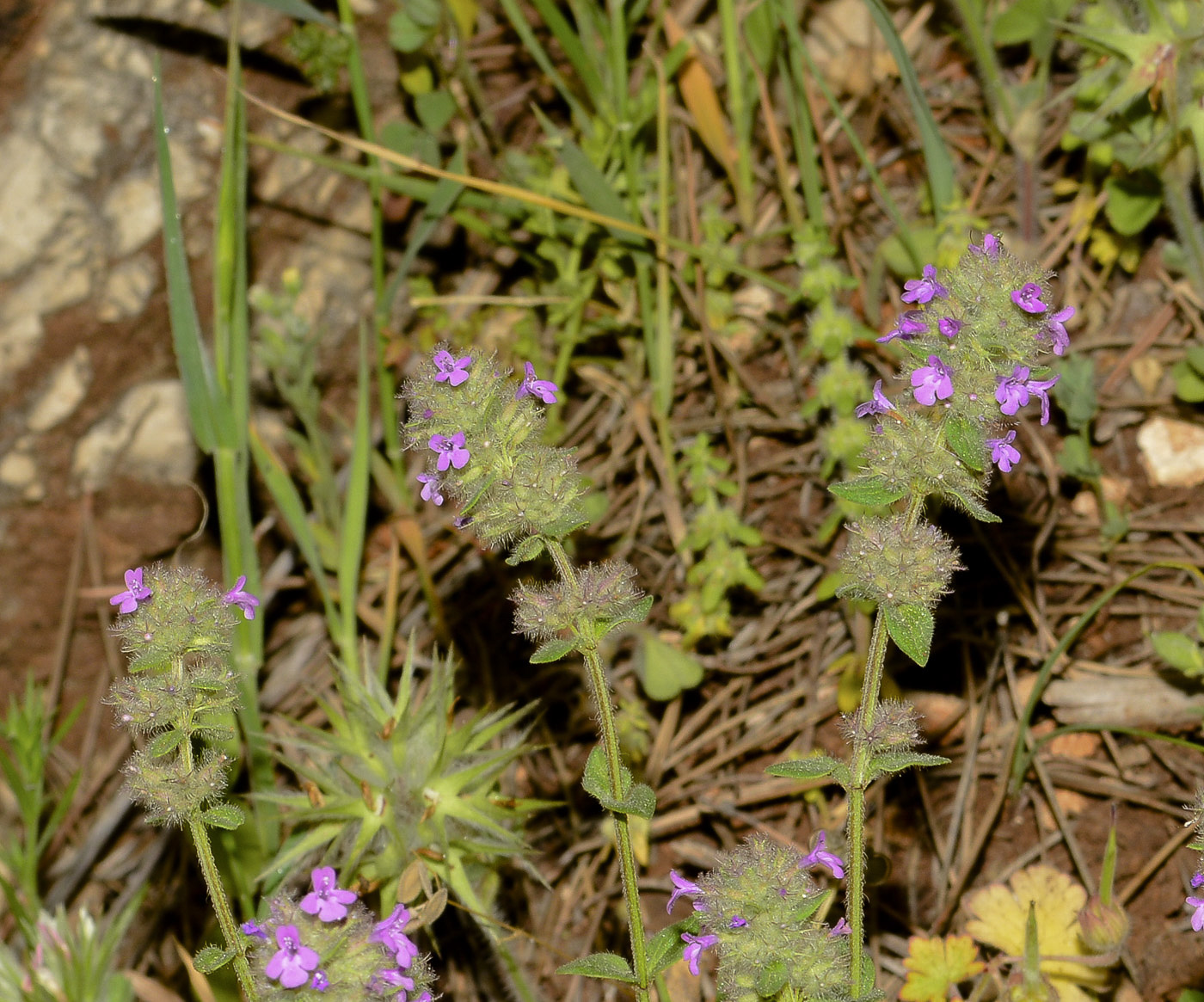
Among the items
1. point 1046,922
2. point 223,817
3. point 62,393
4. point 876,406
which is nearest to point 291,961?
point 223,817

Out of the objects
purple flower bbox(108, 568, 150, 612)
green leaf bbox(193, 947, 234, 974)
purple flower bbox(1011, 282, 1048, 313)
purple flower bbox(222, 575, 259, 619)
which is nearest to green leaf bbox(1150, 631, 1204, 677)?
purple flower bbox(1011, 282, 1048, 313)

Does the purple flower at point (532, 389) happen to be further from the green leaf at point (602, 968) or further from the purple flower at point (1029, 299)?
the green leaf at point (602, 968)

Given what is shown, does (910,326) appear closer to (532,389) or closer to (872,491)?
(872,491)

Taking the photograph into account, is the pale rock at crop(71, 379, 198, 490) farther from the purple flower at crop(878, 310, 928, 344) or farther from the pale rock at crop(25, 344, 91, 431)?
the purple flower at crop(878, 310, 928, 344)

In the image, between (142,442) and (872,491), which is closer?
(872,491)

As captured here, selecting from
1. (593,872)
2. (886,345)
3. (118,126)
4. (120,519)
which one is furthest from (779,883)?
(118,126)

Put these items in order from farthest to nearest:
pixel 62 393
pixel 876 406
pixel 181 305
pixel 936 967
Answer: pixel 62 393
pixel 181 305
pixel 936 967
pixel 876 406
